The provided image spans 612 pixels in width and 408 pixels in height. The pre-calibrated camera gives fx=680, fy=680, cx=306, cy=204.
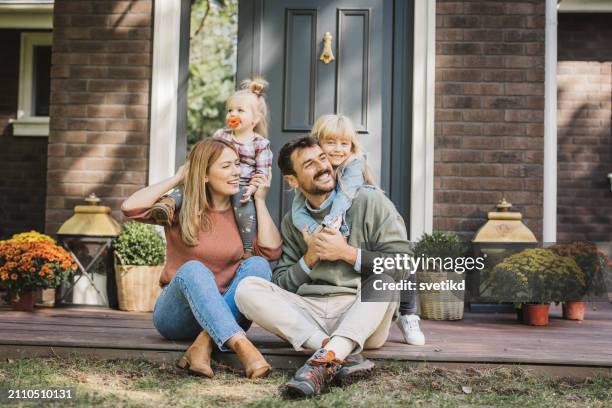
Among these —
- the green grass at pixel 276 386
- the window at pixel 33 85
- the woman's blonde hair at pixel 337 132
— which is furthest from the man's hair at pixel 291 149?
the window at pixel 33 85

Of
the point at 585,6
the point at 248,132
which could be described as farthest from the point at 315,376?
the point at 585,6

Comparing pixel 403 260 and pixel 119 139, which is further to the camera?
pixel 119 139

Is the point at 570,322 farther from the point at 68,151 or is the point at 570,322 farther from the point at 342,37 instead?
the point at 68,151

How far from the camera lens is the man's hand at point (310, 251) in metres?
2.86

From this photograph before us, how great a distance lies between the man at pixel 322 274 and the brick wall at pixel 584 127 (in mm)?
4044

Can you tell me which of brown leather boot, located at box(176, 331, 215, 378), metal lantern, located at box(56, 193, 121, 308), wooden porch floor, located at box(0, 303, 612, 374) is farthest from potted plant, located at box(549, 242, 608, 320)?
metal lantern, located at box(56, 193, 121, 308)

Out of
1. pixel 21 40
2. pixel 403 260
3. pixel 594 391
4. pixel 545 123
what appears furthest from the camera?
pixel 21 40

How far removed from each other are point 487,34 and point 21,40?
4886 mm

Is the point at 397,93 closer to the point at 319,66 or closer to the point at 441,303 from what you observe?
the point at 319,66

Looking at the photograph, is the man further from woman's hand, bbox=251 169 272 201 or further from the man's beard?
woman's hand, bbox=251 169 272 201

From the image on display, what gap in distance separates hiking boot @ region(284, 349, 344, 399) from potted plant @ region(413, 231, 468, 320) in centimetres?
184

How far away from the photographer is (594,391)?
2705 mm

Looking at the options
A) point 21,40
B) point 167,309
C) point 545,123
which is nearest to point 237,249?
point 167,309

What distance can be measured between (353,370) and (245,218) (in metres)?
0.89
